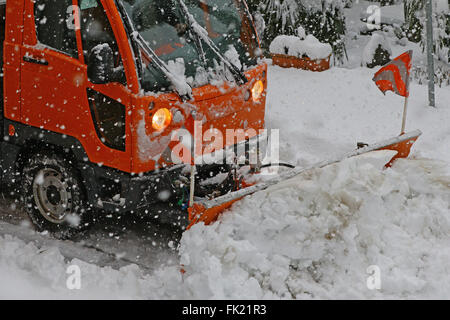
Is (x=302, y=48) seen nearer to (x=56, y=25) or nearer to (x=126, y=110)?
(x=56, y=25)

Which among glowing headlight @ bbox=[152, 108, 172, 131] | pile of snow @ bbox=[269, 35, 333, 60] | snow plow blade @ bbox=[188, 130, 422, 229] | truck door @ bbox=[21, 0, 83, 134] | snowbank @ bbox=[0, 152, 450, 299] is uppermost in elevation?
truck door @ bbox=[21, 0, 83, 134]

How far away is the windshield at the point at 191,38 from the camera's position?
4633mm

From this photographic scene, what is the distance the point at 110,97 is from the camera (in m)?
4.54

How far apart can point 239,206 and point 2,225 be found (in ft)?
7.83

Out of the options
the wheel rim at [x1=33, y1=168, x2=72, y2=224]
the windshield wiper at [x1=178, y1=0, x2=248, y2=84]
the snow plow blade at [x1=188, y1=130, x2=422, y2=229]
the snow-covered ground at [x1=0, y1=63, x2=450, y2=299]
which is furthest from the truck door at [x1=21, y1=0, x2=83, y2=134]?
the snow plow blade at [x1=188, y1=130, x2=422, y2=229]

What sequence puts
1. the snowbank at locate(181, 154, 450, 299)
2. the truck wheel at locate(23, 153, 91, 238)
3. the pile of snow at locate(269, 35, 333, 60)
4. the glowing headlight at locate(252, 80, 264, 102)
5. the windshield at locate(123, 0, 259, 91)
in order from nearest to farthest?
the snowbank at locate(181, 154, 450, 299) < the windshield at locate(123, 0, 259, 91) < the truck wheel at locate(23, 153, 91, 238) < the glowing headlight at locate(252, 80, 264, 102) < the pile of snow at locate(269, 35, 333, 60)

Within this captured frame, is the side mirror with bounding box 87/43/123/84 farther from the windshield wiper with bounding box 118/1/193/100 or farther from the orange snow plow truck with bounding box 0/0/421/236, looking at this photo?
the windshield wiper with bounding box 118/1/193/100

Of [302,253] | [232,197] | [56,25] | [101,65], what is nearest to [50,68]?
[56,25]

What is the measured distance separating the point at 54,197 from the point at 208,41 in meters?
1.83

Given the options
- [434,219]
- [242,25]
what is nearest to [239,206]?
[434,219]

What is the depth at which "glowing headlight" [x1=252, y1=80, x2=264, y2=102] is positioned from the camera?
552cm

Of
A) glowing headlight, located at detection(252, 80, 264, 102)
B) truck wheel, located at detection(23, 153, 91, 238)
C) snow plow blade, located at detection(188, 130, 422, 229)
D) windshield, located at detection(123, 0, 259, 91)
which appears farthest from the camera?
glowing headlight, located at detection(252, 80, 264, 102)

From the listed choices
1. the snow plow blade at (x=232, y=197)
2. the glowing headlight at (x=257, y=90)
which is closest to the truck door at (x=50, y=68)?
the snow plow blade at (x=232, y=197)

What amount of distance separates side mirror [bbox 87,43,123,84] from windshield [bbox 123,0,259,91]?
27 cm
